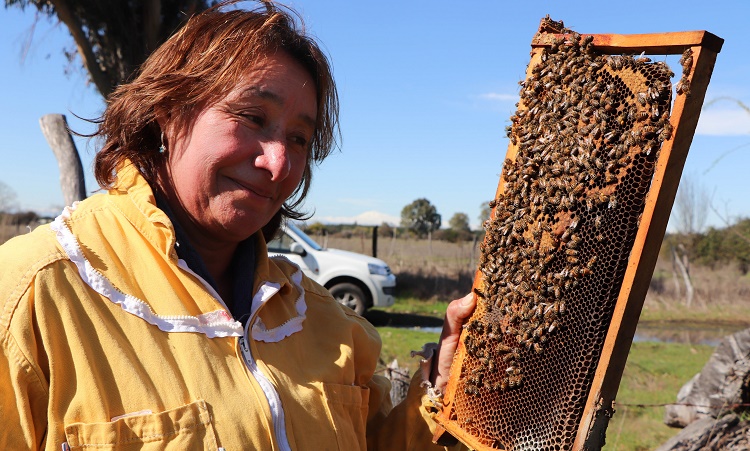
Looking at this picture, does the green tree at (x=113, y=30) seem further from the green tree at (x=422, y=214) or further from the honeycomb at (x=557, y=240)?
the green tree at (x=422, y=214)

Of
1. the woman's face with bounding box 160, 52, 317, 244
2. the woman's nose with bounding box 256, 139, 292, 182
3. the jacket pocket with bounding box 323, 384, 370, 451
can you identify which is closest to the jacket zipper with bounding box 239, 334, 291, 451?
the jacket pocket with bounding box 323, 384, 370, 451

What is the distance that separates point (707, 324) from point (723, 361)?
532 inches

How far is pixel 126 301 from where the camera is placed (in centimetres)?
191

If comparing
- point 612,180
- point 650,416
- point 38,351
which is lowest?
point 650,416

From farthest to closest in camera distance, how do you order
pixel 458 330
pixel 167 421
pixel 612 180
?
pixel 458 330
pixel 612 180
pixel 167 421

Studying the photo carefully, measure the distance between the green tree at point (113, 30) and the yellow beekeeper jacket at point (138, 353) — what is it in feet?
21.6

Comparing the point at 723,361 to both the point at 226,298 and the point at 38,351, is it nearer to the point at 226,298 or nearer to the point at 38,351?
the point at 226,298

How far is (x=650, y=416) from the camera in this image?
309 inches

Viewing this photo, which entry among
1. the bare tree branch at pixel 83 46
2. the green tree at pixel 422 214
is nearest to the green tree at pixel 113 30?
the bare tree branch at pixel 83 46

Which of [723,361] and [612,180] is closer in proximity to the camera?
[612,180]

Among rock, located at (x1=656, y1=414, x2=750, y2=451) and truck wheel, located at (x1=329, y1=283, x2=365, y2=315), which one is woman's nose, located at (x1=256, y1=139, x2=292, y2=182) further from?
truck wheel, located at (x1=329, y1=283, x2=365, y2=315)

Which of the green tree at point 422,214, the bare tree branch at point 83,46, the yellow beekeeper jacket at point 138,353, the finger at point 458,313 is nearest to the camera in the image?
the yellow beekeeper jacket at point 138,353

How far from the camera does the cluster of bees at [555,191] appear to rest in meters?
2.25

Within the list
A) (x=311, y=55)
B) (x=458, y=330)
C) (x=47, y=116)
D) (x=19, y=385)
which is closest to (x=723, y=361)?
(x=458, y=330)
